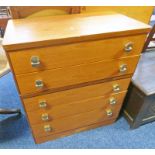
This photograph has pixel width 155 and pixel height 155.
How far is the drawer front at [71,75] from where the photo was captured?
892mm

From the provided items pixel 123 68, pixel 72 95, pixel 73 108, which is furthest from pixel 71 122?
pixel 123 68

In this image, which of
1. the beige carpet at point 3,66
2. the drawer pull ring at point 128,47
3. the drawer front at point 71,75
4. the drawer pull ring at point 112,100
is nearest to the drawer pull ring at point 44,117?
the drawer front at point 71,75

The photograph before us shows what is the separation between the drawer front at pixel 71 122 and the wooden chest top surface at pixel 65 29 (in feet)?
2.18

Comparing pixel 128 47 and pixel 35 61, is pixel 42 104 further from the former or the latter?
pixel 128 47

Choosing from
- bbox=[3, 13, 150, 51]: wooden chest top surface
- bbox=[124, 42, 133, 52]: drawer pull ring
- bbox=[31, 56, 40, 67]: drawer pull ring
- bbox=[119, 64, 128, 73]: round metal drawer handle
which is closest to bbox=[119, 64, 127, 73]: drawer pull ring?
bbox=[119, 64, 128, 73]: round metal drawer handle

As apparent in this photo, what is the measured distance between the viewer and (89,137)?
1428mm

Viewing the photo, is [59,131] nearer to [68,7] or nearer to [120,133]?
[120,133]

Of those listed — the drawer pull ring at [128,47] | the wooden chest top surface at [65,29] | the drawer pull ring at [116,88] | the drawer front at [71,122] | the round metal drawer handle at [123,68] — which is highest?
the wooden chest top surface at [65,29]

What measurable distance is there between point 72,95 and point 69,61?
287 millimetres

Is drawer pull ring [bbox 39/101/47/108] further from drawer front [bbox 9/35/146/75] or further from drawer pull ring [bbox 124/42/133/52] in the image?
drawer pull ring [bbox 124/42/133/52]

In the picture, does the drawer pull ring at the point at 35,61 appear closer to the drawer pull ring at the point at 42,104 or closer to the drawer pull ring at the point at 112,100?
the drawer pull ring at the point at 42,104

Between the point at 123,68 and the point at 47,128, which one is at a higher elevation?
the point at 123,68
